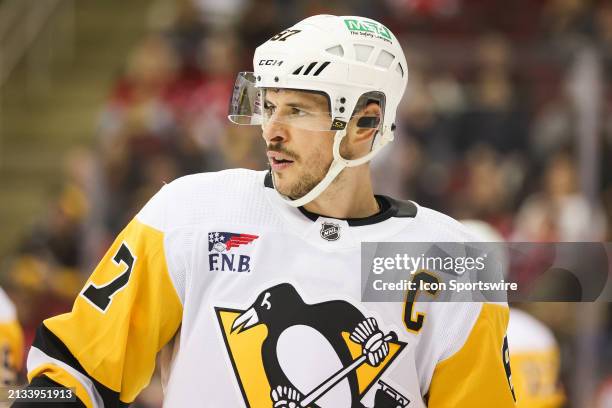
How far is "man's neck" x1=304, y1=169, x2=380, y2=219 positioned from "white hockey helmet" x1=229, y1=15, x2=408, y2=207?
0.04 metres

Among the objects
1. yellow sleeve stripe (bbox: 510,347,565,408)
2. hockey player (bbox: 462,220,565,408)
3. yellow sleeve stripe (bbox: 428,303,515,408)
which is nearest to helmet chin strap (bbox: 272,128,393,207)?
yellow sleeve stripe (bbox: 428,303,515,408)

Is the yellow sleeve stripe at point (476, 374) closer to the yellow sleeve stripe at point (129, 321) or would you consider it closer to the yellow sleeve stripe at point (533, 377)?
the yellow sleeve stripe at point (129, 321)

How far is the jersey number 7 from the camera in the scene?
2.38 m

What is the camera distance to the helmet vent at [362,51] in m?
2.49

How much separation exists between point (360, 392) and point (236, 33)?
19.8 ft

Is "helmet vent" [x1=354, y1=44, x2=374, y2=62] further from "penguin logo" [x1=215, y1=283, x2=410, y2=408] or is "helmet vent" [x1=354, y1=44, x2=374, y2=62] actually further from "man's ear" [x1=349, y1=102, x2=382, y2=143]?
"penguin logo" [x1=215, y1=283, x2=410, y2=408]

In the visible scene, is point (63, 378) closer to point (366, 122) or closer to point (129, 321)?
point (129, 321)

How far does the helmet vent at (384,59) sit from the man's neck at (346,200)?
0.25 m

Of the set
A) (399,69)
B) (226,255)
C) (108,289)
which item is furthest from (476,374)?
(108,289)

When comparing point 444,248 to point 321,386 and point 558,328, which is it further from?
point 558,328

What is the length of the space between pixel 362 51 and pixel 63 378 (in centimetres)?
94

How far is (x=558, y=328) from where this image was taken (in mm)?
5102

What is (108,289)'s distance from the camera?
2.39 m

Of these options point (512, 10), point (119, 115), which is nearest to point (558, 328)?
point (119, 115)
